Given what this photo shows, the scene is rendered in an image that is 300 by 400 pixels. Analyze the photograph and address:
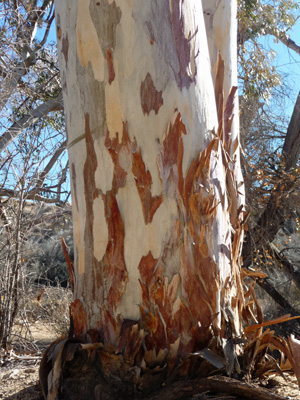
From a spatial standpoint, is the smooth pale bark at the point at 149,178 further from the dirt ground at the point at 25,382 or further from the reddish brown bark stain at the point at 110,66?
the dirt ground at the point at 25,382

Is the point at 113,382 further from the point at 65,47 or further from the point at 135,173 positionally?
the point at 65,47

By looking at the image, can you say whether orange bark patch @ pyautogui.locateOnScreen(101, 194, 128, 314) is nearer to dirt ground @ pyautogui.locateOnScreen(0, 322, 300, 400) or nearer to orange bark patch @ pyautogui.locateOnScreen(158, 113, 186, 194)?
orange bark patch @ pyautogui.locateOnScreen(158, 113, 186, 194)

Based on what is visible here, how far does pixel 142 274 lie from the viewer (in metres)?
1.65

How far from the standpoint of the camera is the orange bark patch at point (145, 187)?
5.40 ft

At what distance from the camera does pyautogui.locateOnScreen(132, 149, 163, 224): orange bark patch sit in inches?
64.7

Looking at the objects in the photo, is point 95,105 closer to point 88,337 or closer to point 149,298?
point 149,298

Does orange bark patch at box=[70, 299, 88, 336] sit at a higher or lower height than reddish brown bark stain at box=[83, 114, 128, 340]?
lower

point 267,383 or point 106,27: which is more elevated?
point 106,27

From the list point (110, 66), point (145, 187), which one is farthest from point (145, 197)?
point (110, 66)

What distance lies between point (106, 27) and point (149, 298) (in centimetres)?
106

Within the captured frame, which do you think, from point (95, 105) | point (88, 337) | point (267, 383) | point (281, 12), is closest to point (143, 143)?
point (95, 105)

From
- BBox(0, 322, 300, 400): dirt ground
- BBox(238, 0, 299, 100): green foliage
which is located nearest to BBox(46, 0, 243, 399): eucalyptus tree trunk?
BBox(0, 322, 300, 400): dirt ground

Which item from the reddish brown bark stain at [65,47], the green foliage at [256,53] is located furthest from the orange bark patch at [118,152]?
the green foliage at [256,53]

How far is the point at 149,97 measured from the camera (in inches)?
65.4
